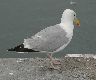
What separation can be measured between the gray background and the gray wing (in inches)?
115

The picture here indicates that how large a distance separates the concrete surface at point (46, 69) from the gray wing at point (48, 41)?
0.48m

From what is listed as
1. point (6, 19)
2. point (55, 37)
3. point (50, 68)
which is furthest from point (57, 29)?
point (6, 19)

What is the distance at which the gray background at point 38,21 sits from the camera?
10.1 m

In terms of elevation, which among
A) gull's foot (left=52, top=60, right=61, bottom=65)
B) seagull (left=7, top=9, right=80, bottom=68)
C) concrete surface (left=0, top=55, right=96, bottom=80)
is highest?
seagull (left=7, top=9, right=80, bottom=68)

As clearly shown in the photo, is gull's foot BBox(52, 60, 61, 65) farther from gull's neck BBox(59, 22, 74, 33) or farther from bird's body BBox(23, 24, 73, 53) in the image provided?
gull's neck BBox(59, 22, 74, 33)

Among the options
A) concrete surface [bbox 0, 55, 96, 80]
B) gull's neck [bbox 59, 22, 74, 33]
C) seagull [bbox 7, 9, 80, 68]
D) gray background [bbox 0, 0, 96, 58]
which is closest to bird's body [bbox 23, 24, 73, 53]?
seagull [bbox 7, 9, 80, 68]

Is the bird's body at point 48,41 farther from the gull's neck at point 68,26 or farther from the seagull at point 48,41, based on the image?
the gull's neck at point 68,26

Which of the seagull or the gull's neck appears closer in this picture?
the seagull

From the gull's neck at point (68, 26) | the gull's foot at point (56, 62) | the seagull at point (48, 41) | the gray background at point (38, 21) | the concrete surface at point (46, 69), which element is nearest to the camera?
the concrete surface at point (46, 69)

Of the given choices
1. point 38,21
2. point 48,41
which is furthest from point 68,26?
point 38,21

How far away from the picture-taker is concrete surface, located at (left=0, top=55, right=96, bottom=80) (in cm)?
648

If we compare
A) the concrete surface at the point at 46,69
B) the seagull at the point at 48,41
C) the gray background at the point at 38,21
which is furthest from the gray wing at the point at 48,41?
the gray background at the point at 38,21

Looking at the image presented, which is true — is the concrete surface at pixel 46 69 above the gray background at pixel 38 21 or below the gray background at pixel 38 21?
below

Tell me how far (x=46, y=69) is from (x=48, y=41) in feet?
2.01
